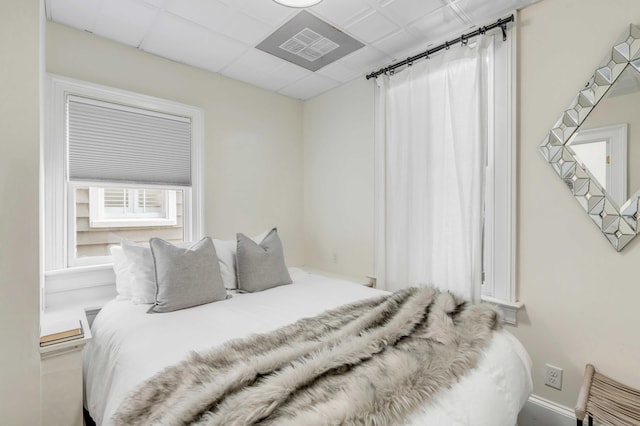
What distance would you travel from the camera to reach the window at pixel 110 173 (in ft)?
7.03

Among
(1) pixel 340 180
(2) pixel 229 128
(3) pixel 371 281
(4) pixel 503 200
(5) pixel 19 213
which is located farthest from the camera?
(1) pixel 340 180

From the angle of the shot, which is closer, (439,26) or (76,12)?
(76,12)

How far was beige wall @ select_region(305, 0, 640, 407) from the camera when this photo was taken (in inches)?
65.9

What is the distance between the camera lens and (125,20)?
6.98 feet

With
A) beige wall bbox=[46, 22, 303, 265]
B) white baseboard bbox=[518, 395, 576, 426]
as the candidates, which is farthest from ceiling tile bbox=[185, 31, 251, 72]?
white baseboard bbox=[518, 395, 576, 426]

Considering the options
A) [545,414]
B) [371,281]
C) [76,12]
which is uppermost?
[76,12]

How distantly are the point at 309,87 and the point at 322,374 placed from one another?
2922 millimetres

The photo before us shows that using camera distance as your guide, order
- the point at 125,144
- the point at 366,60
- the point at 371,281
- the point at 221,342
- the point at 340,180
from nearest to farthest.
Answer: the point at 221,342 < the point at 125,144 < the point at 366,60 < the point at 371,281 < the point at 340,180

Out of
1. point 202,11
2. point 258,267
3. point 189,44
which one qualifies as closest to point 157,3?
point 202,11

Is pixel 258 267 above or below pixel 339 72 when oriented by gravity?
below

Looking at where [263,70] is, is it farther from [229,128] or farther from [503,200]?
[503,200]

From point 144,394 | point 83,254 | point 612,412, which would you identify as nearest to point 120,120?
point 83,254

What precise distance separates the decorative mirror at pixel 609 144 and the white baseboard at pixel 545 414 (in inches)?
41.0

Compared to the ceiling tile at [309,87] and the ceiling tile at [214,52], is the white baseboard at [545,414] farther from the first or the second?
the ceiling tile at [214,52]
